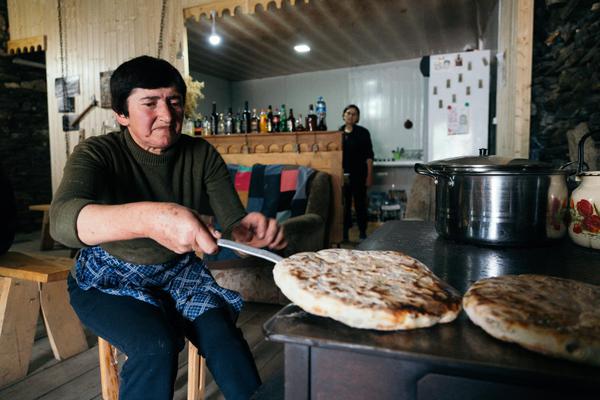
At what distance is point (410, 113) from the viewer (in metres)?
8.33

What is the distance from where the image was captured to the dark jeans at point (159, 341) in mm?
1089

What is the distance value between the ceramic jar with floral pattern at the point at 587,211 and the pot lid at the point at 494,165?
10 cm

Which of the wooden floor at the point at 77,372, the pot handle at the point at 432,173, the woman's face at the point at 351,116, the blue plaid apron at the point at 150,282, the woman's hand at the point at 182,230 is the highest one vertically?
the woman's face at the point at 351,116

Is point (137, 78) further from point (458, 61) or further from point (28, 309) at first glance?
point (458, 61)

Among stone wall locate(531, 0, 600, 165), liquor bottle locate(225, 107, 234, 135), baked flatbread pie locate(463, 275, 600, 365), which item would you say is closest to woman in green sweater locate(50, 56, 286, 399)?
baked flatbread pie locate(463, 275, 600, 365)

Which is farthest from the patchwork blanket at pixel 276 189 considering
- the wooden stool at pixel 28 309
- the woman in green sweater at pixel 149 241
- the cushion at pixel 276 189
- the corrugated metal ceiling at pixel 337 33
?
the corrugated metal ceiling at pixel 337 33

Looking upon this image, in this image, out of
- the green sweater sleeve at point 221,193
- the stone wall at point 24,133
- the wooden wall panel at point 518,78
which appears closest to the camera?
the green sweater sleeve at point 221,193

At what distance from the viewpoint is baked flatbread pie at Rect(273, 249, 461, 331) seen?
557 mm

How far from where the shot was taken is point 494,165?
1.02 meters

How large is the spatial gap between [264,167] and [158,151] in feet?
7.42

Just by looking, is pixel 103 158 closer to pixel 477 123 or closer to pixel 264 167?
pixel 264 167

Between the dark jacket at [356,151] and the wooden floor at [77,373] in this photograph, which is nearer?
the wooden floor at [77,373]

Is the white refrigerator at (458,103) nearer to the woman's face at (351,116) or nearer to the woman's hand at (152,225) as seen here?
the woman's face at (351,116)

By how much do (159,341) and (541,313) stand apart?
3.12 feet
